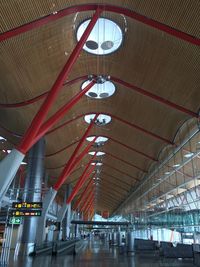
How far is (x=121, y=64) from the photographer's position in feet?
62.6

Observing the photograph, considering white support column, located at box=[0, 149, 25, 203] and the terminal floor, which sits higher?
white support column, located at box=[0, 149, 25, 203]

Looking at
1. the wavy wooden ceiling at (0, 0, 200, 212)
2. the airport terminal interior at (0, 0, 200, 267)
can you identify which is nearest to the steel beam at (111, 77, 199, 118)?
the airport terminal interior at (0, 0, 200, 267)

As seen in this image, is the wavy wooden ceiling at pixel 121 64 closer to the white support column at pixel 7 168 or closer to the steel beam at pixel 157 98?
the steel beam at pixel 157 98

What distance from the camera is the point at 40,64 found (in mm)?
16969

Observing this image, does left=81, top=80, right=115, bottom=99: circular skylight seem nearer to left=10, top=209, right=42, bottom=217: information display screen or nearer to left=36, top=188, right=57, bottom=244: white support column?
left=36, top=188, right=57, bottom=244: white support column

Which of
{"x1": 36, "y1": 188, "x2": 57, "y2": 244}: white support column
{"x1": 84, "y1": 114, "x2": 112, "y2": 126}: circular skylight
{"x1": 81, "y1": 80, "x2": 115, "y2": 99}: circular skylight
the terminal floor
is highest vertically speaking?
{"x1": 81, "y1": 80, "x2": 115, "y2": 99}: circular skylight

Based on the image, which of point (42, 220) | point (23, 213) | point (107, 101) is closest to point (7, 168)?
point (23, 213)

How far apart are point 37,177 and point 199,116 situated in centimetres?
1356

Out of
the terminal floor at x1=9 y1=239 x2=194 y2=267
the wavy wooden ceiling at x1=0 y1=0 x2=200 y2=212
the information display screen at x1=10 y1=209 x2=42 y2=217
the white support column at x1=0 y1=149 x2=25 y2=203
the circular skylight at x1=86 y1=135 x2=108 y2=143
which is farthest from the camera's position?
the circular skylight at x1=86 y1=135 x2=108 y2=143

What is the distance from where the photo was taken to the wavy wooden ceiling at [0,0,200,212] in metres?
13.3

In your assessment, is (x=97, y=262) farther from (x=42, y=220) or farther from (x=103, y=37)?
(x=103, y=37)

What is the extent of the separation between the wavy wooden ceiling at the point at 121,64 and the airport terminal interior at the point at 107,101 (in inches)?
2.6

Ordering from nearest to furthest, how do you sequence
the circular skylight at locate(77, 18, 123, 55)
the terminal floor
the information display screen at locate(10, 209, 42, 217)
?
the terminal floor → the circular skylight at locate(77, 18, 123, 55) → the information display screen at locate(10, 209, 42, 217)

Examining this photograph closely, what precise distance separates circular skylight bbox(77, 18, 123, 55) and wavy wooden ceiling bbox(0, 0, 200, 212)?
437 millimetres
